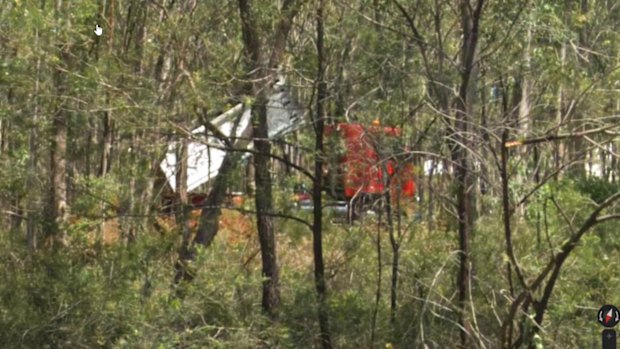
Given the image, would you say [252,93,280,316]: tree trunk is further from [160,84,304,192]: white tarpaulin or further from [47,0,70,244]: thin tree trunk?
[47,0,70,244]: thin tree trunk

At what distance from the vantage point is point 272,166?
12641mm

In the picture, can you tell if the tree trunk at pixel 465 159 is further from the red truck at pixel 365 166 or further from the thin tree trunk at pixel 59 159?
the thin tree trunk at pixel 59 159

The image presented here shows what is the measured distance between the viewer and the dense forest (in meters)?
11.1

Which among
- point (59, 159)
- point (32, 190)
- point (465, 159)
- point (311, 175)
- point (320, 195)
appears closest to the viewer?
point (465, 159)

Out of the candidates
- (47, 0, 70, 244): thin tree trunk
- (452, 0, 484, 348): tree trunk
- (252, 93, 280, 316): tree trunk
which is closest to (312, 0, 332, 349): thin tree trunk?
(252, 93, 280, 316): tree trunk

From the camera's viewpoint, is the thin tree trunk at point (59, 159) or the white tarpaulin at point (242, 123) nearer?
the thin tree trunk at point (59, 159)

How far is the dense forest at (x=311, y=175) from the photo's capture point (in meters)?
11.1

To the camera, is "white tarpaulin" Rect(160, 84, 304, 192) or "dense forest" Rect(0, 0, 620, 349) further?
"white tarpaulin" Rect(160, 84, 304, 192)

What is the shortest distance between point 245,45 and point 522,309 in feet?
15.2

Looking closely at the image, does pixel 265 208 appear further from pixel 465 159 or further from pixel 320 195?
pixel 465 159

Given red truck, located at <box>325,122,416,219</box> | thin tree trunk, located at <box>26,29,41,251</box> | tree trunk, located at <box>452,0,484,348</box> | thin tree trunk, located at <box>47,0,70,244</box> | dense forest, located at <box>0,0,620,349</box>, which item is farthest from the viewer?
thin tree trunk, located at <box>26,29,41,251</box>

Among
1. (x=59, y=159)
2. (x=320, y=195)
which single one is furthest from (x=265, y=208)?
(x=59, y=159)

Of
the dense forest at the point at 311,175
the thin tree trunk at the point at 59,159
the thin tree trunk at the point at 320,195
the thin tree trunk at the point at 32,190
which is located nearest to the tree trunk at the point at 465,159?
the dense forest at the point at 311,175

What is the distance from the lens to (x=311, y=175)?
1243cm
